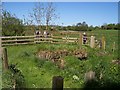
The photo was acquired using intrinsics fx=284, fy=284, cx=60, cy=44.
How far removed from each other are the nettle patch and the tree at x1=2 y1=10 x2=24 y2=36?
436 inches

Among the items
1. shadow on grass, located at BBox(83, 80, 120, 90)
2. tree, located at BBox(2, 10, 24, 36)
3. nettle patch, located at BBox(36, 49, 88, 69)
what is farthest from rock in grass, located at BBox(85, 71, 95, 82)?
tree, located at BBox(2, 10, 24, 36)

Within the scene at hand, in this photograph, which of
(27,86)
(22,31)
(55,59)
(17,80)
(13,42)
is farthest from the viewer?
(22,31)

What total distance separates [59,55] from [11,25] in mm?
13104

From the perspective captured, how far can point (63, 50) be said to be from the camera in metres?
15.2

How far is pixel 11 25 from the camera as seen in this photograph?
26.4 meters

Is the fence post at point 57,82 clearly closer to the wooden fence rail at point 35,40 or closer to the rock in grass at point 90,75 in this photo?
the rock in grass at point 90,75

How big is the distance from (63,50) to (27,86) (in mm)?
6592

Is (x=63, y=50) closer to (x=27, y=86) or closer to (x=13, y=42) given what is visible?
(x=27, y=86)

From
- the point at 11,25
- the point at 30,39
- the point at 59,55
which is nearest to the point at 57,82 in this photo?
the point at 59,55

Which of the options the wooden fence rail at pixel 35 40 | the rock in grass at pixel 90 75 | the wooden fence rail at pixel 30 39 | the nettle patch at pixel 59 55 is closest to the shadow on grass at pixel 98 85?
the rock in grass at pixel 90 75

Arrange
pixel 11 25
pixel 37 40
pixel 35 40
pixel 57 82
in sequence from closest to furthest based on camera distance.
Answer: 1. pixel 57 82
2. pixel 35 40
3. pixel 37 40
4. pixel 11 25

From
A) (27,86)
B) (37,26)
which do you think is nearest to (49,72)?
(27,86)

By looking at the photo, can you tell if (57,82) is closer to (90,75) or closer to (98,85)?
(90,75)

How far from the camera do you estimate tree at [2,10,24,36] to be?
25.3 m
